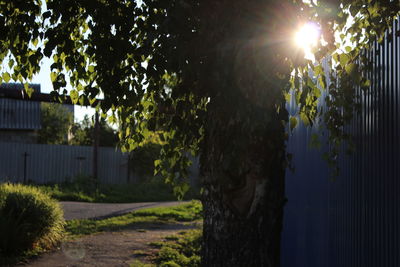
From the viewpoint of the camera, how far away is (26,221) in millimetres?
7828

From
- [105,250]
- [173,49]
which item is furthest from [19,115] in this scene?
[173,49]

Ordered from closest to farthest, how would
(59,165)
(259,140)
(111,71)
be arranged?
1. (259,140)
2. (111,71)
3. (59,165)

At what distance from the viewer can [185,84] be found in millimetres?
3428

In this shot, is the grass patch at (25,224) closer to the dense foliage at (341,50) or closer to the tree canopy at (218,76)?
the tree canopy at (218,76)

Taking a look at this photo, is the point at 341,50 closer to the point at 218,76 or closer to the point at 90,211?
the point at 218,76

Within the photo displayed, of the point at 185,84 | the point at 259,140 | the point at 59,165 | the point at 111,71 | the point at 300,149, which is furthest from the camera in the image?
the point at 59,165

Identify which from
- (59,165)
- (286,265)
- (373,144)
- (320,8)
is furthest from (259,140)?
(59,165)

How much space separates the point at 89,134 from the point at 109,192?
14.3 metres

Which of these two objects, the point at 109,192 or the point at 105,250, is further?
the point at 109,192

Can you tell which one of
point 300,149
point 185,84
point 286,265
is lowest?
point 286,265

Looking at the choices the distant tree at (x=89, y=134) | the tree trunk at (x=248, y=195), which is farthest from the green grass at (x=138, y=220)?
the distant tree at (x=89, y=134)

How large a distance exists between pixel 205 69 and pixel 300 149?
3.54m

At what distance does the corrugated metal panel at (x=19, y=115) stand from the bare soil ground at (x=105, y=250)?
1850cm

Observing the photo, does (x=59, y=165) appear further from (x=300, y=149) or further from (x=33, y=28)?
(x=33, y=28)
